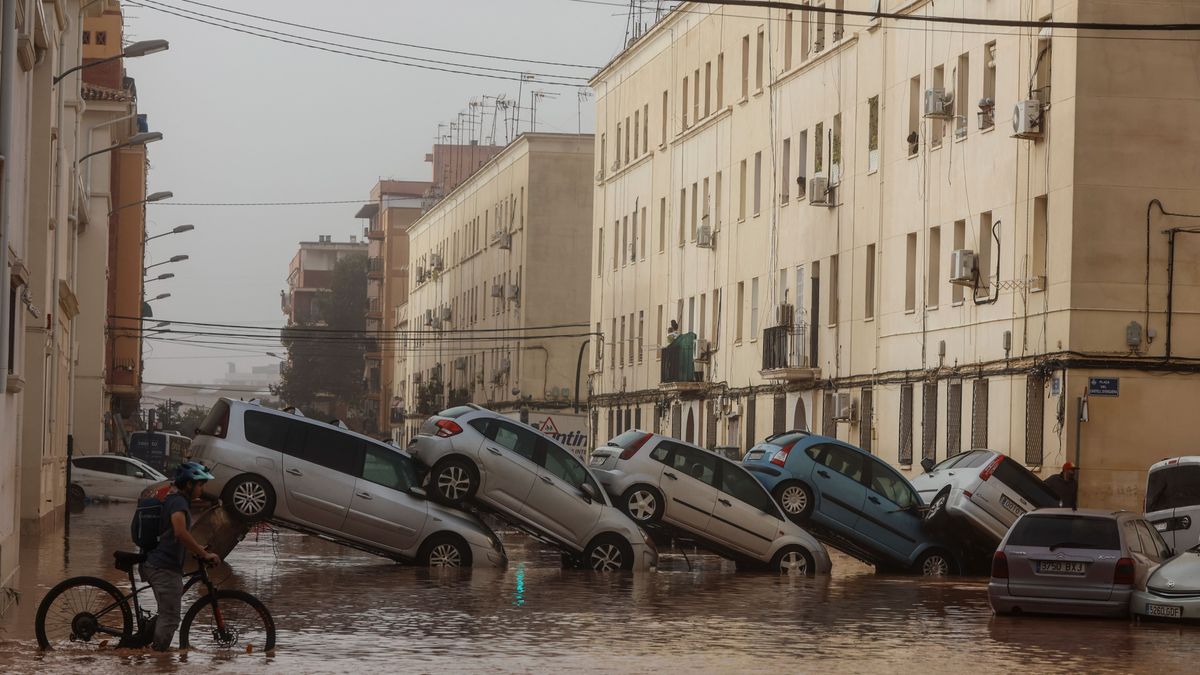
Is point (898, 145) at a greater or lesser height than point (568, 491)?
greater

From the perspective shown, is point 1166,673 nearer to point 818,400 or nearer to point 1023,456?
point 1023,456

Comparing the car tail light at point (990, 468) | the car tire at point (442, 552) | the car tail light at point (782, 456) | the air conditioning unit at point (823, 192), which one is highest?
the air conditioning unit at point (823, 192)

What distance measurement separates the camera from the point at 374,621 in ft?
62.0

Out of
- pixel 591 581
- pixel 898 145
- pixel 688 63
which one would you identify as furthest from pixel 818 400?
pixel 591 581

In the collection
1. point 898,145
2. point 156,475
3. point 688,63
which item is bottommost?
point 156,475

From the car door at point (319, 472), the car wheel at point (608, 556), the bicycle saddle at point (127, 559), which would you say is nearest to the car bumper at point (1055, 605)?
the car wheel at point (608, 556)

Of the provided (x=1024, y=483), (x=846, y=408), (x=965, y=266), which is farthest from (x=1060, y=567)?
(x=846, y=408)

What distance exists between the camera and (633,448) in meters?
28.8

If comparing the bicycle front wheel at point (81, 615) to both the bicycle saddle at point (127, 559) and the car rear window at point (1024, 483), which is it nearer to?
the bicycle saddle at point (127, 559)

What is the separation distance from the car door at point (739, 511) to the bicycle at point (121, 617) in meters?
13.6

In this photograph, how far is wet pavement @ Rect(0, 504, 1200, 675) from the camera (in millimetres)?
15477

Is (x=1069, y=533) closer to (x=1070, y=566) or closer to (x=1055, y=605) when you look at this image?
(x=1070, y=566)

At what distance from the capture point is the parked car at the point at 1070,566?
21.1m

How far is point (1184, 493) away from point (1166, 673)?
42.0ft
